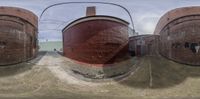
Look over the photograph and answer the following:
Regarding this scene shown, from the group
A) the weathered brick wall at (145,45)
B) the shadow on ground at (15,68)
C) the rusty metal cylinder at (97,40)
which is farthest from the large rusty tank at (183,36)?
the shadow on ground at (15,68)

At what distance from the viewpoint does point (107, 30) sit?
21.2 meters

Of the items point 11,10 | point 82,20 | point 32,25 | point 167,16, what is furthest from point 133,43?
point 11,10

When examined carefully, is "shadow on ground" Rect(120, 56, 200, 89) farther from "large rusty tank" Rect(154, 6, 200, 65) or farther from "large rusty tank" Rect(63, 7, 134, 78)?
"large rusty tank" Rect(63, 7, 134, 78)

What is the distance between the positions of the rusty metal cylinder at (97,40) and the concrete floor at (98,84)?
165 cm

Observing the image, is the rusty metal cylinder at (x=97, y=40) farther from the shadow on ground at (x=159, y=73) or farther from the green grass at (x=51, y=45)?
the green grass at (x=51, y=45)

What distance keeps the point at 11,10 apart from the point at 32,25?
2.37 metres

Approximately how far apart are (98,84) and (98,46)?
4435 mm

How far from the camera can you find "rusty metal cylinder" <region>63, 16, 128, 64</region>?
67.4ft

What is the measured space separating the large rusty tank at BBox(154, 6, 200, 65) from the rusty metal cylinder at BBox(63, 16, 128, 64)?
3.01 meters

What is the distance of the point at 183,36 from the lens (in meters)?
21.2

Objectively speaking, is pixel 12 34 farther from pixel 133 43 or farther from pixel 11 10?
pixel 133 43

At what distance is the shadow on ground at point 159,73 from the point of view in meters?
16.7

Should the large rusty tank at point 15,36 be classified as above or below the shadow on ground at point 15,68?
above

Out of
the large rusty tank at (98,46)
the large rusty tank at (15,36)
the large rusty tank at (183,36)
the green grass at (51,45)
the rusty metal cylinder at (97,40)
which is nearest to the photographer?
the large rusty tank at (15,36)
